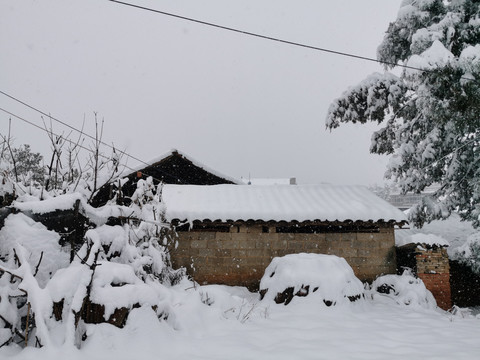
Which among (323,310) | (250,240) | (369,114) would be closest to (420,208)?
(369,114)

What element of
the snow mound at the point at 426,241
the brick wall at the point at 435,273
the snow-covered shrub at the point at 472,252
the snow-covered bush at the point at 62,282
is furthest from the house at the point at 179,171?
the snow-covered bush at the point at 62,282

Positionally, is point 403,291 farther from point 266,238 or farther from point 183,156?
point 183,156

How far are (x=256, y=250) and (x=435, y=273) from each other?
13.8 feet

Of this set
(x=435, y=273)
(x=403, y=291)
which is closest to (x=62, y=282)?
(x=403, y=291)

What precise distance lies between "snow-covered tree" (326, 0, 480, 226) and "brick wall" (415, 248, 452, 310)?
2.23 m

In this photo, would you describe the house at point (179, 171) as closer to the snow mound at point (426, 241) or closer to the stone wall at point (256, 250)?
the stone wall at point (256, 250)

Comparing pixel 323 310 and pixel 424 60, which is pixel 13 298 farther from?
pixel 424 60

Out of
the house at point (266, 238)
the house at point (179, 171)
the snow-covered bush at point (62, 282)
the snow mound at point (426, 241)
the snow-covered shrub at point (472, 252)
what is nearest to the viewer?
the snow-covered bush at point (62, 282)

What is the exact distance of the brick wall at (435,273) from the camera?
8.03 meters

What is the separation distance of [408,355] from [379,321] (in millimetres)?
1830

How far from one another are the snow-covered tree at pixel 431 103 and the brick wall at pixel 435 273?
2230 mm

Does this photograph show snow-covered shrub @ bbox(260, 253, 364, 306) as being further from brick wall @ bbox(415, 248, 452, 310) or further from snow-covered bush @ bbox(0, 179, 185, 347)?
snow-covered bush @ bbox(0, 179, 185, 347)

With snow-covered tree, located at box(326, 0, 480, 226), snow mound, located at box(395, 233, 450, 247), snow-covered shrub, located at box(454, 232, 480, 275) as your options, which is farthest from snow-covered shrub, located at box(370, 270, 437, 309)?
snow-covered tree, located at box(326, 0, 480, 226)

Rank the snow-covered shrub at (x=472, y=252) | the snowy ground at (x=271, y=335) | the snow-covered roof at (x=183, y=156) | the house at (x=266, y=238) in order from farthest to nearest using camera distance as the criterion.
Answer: the snow-covered roof at (x=183, y=156)
the snow-covered shrub at (x=472, y=252)
the house at (x=266, y=238)
the snowy ground at (x=271, y=335)
